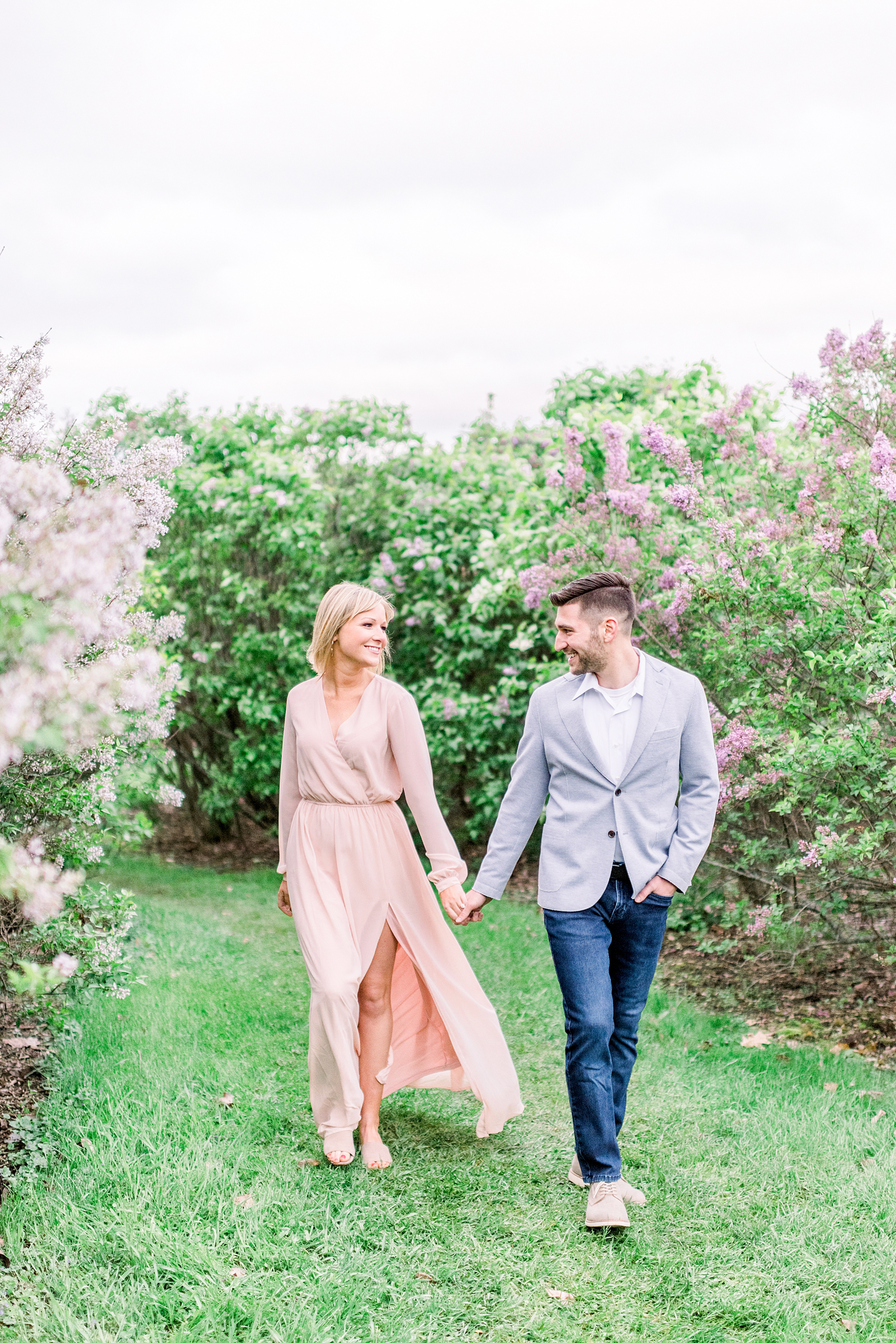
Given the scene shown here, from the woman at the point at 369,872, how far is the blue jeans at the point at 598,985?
18.9 inches

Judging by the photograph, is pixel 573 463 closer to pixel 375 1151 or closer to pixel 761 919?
pixel 761 919

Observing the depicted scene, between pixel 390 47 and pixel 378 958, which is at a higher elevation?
pixel 390 47

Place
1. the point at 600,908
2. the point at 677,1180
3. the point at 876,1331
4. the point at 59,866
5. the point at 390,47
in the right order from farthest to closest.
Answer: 1. the point at 390,47
2. the point at 59,866
3. the point at 677,1180
4. the point at 600,908
5. the point at 876,1331

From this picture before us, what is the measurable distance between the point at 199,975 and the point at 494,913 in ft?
9.14

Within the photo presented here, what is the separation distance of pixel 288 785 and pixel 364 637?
2.20 feet

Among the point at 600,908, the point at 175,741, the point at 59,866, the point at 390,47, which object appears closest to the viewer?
the point at 600,908

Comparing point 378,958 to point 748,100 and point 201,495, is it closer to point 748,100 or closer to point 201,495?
point 201,495

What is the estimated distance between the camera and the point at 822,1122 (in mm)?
4098

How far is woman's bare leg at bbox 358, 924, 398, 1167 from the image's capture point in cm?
380

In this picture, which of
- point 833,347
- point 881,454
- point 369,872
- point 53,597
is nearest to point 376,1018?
point 369,872

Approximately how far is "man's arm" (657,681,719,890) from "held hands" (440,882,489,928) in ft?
2.09

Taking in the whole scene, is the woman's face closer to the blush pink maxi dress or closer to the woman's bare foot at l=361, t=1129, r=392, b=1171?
the blush pink maxi dress

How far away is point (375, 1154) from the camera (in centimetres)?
367

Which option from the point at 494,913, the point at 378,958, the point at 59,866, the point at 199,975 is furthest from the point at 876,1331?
the point at 494,913
